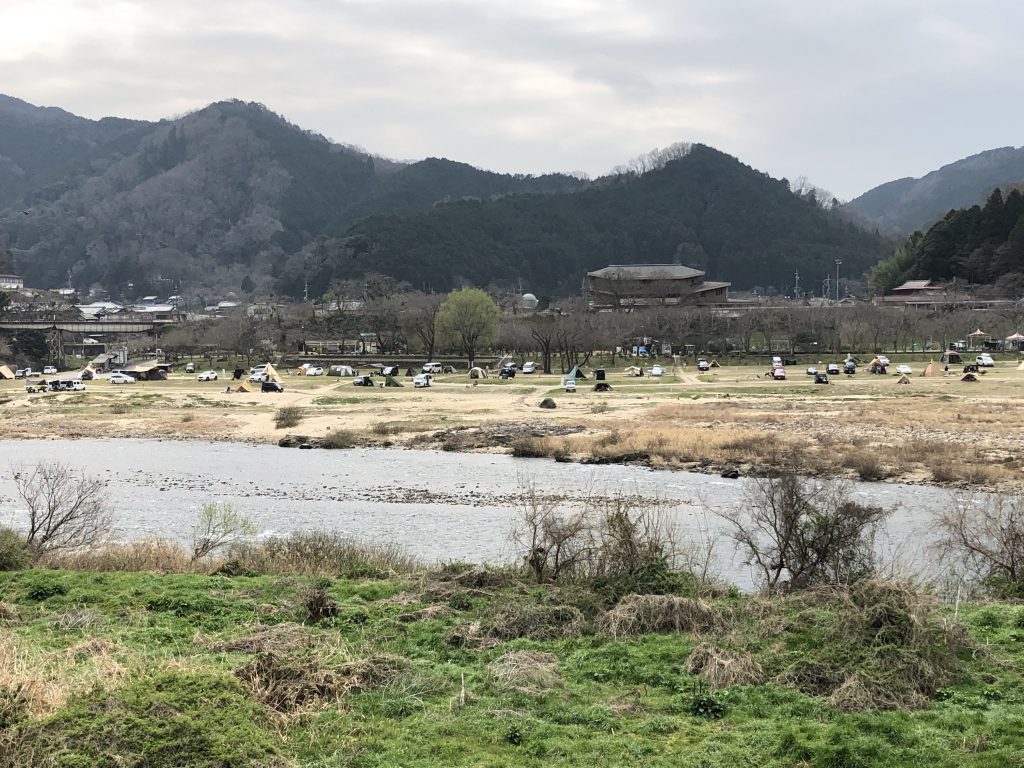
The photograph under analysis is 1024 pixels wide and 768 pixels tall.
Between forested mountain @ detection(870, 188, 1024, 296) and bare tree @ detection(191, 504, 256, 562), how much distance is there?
105 meters

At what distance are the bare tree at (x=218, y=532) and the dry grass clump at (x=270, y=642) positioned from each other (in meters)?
7.97

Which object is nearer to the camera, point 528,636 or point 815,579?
point 528,636

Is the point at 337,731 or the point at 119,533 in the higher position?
the point at 337,731

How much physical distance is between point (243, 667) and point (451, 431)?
37.7 meters

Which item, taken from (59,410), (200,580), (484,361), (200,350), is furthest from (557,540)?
(200,350)

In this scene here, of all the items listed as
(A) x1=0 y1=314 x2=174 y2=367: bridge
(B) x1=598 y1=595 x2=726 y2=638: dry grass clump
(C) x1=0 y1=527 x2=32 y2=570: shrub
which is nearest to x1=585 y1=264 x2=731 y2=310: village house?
(A) x1=0 y1=314 x2=174 y2=367: bridge

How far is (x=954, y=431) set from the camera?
41.5 meters

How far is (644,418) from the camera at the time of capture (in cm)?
4997

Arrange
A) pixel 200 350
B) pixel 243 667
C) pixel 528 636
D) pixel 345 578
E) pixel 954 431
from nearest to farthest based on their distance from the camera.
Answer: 1. pixel 243 667
2. pixel 528 636
3. pixel 345 578
4. pixel 954 431
5. pixel 200 350

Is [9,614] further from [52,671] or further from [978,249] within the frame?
[978,249]

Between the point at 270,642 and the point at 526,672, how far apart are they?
3.44 m

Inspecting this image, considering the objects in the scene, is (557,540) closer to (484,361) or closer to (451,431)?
(451,431)

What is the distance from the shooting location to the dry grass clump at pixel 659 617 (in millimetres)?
13539

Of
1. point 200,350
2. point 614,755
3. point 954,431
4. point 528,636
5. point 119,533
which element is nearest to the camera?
point 614,755
